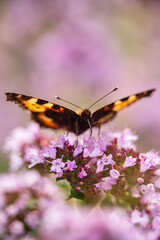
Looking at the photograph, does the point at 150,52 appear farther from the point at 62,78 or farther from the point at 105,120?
the point at 105,120

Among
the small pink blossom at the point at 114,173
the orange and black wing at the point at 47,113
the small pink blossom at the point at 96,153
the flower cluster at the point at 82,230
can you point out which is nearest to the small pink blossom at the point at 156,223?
the flower cluster at the point at 82,230

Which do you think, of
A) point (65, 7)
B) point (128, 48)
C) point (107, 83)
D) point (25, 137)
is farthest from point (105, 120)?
point (65, 7)

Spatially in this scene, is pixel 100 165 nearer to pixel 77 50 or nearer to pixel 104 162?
pixel 104 162

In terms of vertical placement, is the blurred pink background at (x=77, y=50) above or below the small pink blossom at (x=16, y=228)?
above

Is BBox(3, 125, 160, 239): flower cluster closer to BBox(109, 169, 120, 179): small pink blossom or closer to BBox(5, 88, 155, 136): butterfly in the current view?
BBox(109, 169, 120, 179): small pink blossom

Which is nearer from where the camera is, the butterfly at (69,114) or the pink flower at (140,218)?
the pink flower at (140,218)

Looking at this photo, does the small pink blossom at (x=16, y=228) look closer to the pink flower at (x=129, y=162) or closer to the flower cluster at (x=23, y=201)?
the flower cluster at (x=23, y=201)

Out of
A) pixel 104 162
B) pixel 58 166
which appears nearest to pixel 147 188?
pixel 104 162
